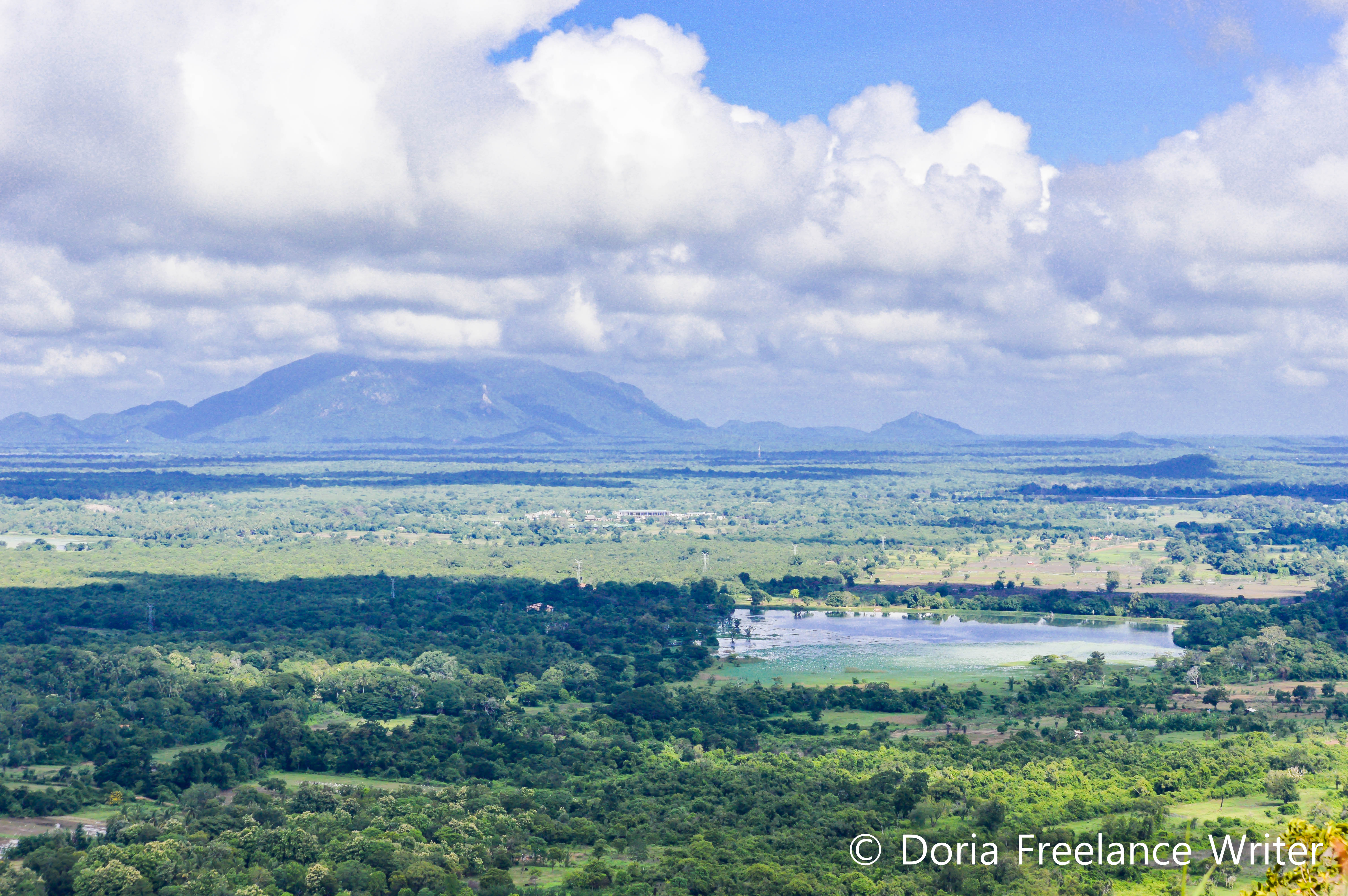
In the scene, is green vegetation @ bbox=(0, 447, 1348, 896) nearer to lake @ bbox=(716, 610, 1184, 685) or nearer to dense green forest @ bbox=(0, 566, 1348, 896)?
dense green forest @ bbox=(0, 566, 1348, 896)

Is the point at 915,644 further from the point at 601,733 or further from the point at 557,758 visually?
the point at 557,758

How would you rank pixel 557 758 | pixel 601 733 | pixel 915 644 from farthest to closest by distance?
pixel 915 644 → pixel 601 733 → pixel 557 758

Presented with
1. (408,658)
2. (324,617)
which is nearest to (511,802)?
(408,658)

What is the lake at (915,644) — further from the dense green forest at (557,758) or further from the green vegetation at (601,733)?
the dense green forest at (557,758)

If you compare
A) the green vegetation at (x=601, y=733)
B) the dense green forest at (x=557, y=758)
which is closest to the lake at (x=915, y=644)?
the green vegetation at (x=601, y=733)

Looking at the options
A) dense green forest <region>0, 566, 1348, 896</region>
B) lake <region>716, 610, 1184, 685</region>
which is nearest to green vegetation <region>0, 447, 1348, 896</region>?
dense green forest <region>0, 566, 1348, 896</region>

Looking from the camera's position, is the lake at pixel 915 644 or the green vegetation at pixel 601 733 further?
the lake at pixel 915 644

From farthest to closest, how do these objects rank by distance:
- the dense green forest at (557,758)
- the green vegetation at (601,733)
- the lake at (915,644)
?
the lake at (915,644) < the green vegetation at (601,733) < the dense green forest at (557,758)

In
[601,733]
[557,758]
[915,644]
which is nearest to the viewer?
[557,758]

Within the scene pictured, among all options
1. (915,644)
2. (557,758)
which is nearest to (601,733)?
(557,758)
